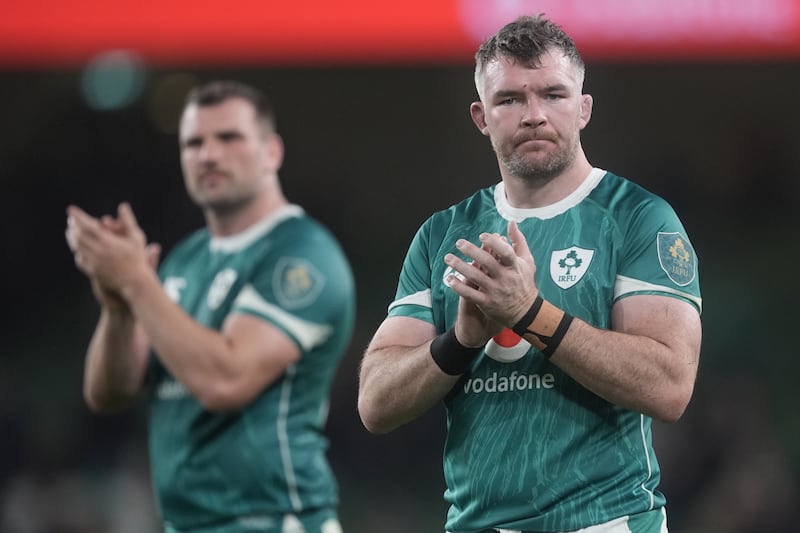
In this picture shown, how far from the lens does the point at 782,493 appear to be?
993 cm

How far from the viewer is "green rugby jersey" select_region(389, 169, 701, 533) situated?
3.03m

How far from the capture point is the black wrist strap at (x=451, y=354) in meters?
3.00

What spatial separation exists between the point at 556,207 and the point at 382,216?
8721 millimetres

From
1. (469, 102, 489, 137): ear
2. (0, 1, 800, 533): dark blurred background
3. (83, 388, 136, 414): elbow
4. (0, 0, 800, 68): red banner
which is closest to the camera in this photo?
(469, 102, 489, 137): ear

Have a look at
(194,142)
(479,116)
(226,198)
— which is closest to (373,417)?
(479,116)

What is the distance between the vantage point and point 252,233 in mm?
4957

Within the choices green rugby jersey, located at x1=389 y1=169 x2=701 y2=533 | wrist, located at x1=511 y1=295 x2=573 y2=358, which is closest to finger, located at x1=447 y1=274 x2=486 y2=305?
wrist, located at x1=511 y1=295 x2=573 y2=358

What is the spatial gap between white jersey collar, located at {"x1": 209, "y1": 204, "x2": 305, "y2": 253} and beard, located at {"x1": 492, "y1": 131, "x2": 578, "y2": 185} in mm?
1945

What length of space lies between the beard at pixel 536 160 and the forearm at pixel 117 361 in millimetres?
2185

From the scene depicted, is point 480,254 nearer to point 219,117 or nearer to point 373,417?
point 373,417

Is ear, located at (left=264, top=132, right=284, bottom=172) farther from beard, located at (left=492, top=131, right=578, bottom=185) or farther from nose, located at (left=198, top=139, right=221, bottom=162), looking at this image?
beard, located at (left=492, top=131, right=578, bottom=185)

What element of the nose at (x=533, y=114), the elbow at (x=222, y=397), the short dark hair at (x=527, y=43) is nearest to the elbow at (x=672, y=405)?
the nose at (x=533, y=114)

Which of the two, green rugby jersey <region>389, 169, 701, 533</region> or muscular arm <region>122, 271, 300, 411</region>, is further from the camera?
muscular arm <region>122, 271, 300, 411</region>

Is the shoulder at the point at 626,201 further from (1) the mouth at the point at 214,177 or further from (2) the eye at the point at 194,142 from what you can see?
(2) the eye at the point at 194,142
